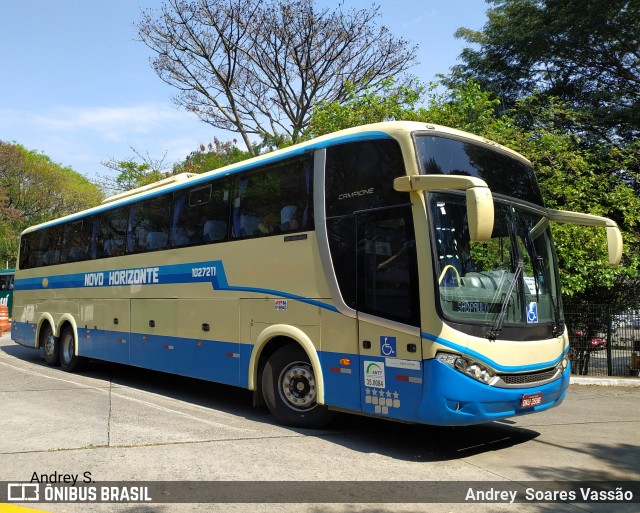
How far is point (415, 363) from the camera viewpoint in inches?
233

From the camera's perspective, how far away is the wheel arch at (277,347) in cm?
686

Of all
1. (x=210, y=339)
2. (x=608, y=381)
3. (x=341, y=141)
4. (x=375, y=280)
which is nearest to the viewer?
(x=375, y=280)

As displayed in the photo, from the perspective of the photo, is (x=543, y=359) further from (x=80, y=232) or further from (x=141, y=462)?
(x=80, y=232)

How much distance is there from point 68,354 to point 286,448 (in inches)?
339

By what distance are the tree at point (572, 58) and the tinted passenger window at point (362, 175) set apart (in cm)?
1232

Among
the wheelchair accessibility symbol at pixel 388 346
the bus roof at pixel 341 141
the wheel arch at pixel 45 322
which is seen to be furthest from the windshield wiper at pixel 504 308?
the wheel arch at pixel 45 322

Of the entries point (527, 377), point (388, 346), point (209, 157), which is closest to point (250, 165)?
point (388, 346)

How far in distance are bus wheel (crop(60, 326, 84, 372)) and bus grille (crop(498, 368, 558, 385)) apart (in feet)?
32.2

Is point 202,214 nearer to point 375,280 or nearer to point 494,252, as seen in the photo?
point 375,280

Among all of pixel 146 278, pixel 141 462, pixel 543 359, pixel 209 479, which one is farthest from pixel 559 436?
pixel 146 278

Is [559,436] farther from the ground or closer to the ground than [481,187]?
closer to the ground

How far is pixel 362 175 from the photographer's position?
6707mm

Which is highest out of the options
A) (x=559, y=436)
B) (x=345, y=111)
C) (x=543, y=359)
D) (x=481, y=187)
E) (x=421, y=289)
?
(x=345, y=111)

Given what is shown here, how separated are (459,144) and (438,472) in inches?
137
